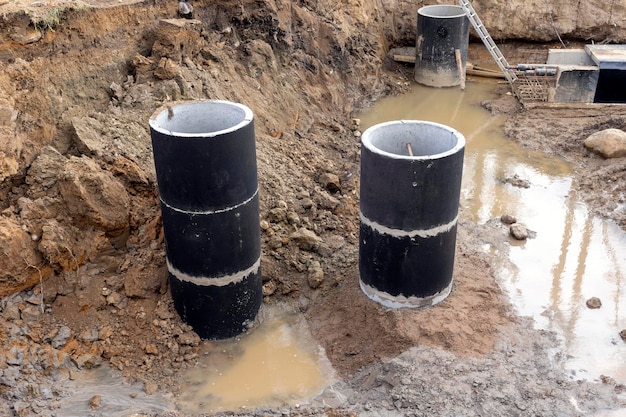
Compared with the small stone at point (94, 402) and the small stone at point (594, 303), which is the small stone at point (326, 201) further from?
the small stone at point (94, 402)

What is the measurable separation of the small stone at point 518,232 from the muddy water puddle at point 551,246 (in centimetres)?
11

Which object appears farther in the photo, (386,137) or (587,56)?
(587,56)

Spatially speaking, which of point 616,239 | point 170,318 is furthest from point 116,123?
point 616,239

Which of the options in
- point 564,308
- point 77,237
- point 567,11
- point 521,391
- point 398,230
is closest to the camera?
point 521,391

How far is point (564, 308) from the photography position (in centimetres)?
877

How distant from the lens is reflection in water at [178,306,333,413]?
24.0 ft

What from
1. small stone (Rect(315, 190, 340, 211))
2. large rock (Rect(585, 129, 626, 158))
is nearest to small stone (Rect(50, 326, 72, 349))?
small stone (Rect(315, 190, 340, 211))

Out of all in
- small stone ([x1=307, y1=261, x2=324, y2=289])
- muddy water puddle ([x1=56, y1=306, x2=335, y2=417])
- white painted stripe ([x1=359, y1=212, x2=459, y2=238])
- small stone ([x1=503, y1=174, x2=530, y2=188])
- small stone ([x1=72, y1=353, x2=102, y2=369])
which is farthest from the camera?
small stone ([x1=503, y1=174, x2=530, y2=188])

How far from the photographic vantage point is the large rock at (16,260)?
7.48 metres

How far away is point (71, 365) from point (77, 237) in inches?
61.1

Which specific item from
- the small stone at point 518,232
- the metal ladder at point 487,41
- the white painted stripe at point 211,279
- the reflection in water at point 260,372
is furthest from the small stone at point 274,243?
the metal ladder at point 487,41

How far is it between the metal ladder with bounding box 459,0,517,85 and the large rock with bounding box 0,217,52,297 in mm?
11775

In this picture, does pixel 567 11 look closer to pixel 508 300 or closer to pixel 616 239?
pixel 616 239

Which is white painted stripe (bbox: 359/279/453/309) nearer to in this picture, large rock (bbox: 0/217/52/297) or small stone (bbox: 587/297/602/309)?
small stone (bbox: 587/297/602/309)
